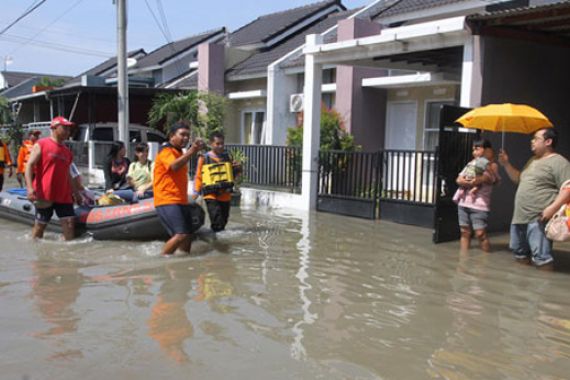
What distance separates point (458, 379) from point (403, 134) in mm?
11869

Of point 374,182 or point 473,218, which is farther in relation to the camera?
point 374,182

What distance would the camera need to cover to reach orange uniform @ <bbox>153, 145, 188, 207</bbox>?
6.72m

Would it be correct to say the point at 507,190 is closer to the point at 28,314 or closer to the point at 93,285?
the point at 93,285

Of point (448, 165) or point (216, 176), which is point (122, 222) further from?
point (448, 165)

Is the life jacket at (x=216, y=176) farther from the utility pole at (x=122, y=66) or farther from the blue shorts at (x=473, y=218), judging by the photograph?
the utility pole at (x=122, y=66)

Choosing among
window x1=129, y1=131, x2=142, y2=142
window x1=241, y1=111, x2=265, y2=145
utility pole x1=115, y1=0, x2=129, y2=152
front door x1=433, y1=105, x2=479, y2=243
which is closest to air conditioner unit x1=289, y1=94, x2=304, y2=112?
window x1=241, y1=111, x2=265, y2=145

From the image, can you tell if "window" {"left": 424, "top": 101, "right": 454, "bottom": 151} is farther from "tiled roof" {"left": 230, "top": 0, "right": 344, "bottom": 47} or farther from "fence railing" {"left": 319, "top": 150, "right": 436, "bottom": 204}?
"tiled roof" {"left": 230, "top": 0, "right": 344, "bottom": 47}

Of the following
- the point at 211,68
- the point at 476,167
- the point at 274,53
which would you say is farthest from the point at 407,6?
the point at 476,167

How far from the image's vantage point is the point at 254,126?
787 inches

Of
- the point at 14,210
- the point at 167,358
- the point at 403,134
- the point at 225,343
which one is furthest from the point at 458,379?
the point at 403,134

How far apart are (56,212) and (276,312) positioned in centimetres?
420

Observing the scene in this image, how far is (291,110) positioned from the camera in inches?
706

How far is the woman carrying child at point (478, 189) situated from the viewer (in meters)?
7.56

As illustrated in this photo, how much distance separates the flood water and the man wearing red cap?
58 centimetres
